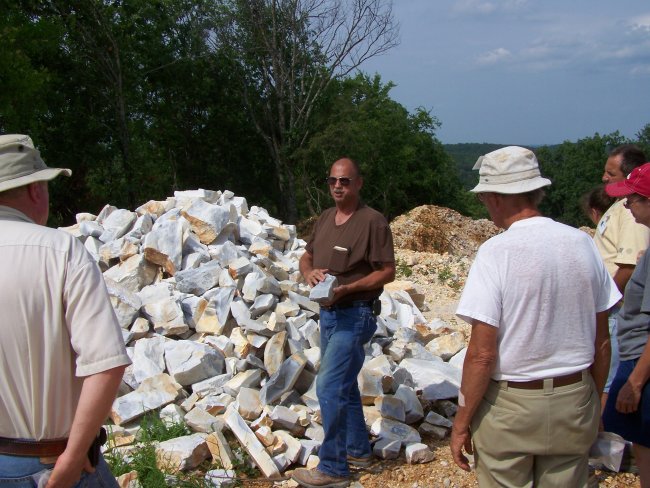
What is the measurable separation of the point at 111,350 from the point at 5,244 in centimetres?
40

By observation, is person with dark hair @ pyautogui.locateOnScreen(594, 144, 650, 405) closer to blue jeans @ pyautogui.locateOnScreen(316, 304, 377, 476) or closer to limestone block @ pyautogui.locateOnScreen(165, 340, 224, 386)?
blue jeans @ pyautogui.locateOnScreen(316, 304, 377, 476)

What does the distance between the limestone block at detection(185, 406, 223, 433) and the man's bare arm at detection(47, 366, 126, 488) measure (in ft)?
8.42

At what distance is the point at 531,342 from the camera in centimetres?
234

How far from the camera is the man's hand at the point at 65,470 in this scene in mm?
1825

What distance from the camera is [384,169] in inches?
1111

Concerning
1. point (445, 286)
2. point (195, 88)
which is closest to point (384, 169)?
point (195, 88)

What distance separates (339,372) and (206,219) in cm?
365

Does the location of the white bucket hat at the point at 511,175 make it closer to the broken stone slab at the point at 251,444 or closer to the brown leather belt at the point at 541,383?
the brown leather belt at the point at 541,383

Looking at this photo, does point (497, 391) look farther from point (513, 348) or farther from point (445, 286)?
point (445, 286)

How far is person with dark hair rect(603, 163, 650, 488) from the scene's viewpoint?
2.87m

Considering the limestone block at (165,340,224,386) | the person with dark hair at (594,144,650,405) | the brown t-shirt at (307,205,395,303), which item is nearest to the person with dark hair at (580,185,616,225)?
the person with dark hair at (594,144,650,405)

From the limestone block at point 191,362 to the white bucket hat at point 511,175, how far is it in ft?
10.4

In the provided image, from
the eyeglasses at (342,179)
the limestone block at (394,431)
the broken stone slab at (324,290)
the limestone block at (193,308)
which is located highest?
the eyeglasses at (342,179)

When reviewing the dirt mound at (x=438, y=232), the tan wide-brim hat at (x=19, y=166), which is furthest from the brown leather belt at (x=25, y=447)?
the dirt mound at (x=438, y=232)
